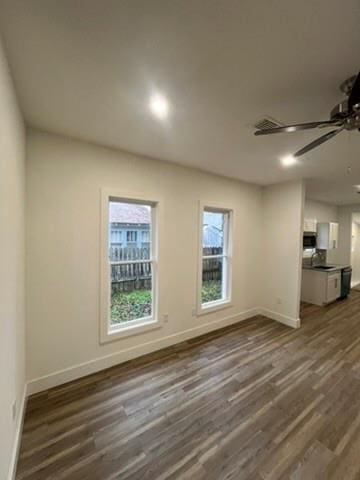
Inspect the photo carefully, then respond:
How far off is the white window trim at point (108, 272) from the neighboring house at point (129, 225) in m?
0.09

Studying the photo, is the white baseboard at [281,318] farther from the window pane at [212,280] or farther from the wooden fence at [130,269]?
the wooden fence at [130,269]

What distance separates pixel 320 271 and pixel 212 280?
9.79ft

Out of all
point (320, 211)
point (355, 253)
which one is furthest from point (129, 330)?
point (355, 253)

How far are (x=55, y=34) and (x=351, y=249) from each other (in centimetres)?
814

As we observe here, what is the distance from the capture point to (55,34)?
3.76 feet

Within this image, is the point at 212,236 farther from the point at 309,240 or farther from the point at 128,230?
the point at 309,240

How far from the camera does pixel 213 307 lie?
12.3 feet

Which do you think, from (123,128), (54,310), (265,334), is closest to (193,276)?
(265,334)

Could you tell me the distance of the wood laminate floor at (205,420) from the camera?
1536 millimetres

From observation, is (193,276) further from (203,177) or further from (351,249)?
(351,249)

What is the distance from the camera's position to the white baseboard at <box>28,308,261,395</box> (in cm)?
229

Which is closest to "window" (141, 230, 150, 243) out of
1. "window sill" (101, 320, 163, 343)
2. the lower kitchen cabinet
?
"window sill" (101, 320, 163, 343)

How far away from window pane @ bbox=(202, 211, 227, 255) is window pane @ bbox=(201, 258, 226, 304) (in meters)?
0.18

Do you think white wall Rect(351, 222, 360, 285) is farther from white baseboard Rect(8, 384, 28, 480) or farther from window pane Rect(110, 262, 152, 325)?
white baseboard Rect(8, 384, 28, 480)
